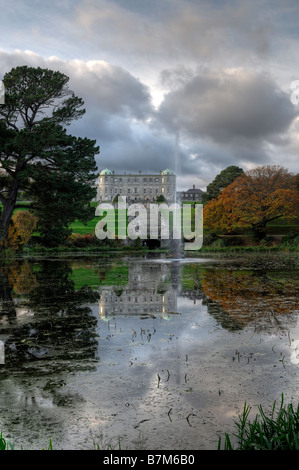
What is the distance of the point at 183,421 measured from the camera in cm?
342

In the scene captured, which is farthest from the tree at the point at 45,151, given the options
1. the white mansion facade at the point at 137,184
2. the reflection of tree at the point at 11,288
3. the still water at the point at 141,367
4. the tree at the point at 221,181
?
the white mansion facade at the point at 137,184

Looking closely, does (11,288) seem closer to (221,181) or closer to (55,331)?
(55,331)

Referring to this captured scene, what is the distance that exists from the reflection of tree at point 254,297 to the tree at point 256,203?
24256 mm

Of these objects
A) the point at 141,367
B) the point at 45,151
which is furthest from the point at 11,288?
the point at 45,151

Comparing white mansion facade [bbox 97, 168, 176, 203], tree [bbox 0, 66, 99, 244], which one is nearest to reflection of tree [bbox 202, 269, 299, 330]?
tree [bbox 0, 66, 99, 244]

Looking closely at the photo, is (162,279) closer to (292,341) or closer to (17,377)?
(292,341)

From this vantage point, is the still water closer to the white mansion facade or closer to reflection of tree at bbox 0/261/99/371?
reflection of tree at bbox 0/261/99/371

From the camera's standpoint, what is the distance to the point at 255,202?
3803 centimetres

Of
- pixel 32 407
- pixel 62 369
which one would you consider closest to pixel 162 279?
pixel 62 369

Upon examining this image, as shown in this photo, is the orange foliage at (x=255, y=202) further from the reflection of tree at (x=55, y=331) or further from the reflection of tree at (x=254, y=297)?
the reflection of tree at (x=55, y=331)

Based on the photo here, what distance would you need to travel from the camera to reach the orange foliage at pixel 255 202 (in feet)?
123

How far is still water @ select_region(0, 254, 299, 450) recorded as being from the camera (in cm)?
332

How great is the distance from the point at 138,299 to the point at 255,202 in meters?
30.3

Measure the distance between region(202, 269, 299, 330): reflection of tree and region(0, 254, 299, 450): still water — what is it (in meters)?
0.04
